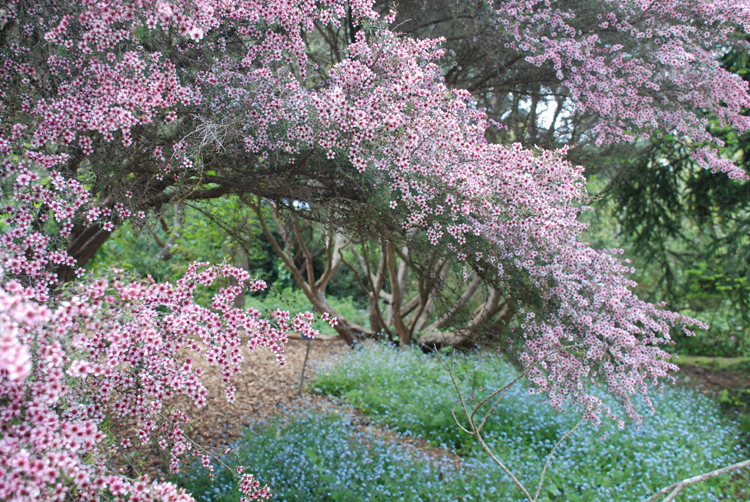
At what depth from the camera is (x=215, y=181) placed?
3.23 metres

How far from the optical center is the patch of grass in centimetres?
396

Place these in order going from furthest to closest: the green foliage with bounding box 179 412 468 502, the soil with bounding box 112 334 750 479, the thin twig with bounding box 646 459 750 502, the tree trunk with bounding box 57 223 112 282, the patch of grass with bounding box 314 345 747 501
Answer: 1. the soil with bounding box 112 334 750 479
2. the patch of grass with bounding box 314 345 747 501
3. the tree trunk with bounding box 57 223 112 282
4. the green foliage with bounding box 179 412 468 502
5. the thin twig with bounding box 646 459 750 502

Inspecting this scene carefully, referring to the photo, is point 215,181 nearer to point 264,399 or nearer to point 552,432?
point 264,399

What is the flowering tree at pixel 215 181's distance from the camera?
153 centimetres

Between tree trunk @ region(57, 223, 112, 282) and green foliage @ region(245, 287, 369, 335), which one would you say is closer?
tree trunk @ region(57, 223, 112, 282)

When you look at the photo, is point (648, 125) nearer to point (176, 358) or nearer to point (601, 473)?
point (601, 473)

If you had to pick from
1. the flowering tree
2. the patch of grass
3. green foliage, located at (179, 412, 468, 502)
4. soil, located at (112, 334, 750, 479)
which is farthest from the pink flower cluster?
soil, located at (112, 334, 750, 479)

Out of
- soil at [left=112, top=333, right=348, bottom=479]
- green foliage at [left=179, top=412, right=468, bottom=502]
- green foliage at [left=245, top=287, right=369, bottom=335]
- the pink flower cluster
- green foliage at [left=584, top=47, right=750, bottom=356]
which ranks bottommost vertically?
green foliage at [left=245, top=287, right=369, bottom=335]

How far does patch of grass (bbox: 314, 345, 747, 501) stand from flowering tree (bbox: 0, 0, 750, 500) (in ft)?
2.76

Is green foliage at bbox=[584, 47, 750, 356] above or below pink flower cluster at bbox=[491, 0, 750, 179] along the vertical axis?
below

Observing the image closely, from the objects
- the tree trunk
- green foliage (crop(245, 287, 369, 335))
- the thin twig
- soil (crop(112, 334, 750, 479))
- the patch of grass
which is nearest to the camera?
the thin twig

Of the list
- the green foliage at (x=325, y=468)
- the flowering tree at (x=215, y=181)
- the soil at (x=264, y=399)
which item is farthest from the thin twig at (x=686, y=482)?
the soil at (x=264, y=399)

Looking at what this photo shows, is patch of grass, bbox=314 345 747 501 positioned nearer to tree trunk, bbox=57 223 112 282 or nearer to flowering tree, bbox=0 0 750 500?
flowering tree, bbox=0 0 750 500

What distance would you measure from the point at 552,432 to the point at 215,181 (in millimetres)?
3775
